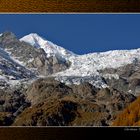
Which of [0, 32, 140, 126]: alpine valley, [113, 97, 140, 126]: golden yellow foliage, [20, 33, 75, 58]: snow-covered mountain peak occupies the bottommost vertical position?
[113, 97, 140, 126]: golden yellow foliage

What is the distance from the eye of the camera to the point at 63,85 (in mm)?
2273

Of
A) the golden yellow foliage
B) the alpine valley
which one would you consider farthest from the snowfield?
the golden yellow foliage

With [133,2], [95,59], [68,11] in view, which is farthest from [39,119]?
[133,2]

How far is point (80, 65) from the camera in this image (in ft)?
7.58

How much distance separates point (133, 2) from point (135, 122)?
71cm

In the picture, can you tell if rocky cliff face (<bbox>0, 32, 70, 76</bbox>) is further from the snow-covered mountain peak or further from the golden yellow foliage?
the golden yellow foliage

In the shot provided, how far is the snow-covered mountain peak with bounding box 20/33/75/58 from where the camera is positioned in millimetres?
2289

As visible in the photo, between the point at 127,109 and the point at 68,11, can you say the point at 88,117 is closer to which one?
the point at 127,109

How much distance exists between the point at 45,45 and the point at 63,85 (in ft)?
0.83

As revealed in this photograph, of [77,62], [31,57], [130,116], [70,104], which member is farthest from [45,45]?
[130,116]

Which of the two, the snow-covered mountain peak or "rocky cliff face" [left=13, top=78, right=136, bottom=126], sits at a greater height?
the snow-covered mountain peak

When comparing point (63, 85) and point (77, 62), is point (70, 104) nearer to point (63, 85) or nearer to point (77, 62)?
point (63, 85)

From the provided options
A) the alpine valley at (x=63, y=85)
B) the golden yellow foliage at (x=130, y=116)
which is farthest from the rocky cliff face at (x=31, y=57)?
the golden yellow foliage at (x=130, y=116)

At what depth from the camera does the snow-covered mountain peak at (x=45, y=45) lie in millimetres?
2289
